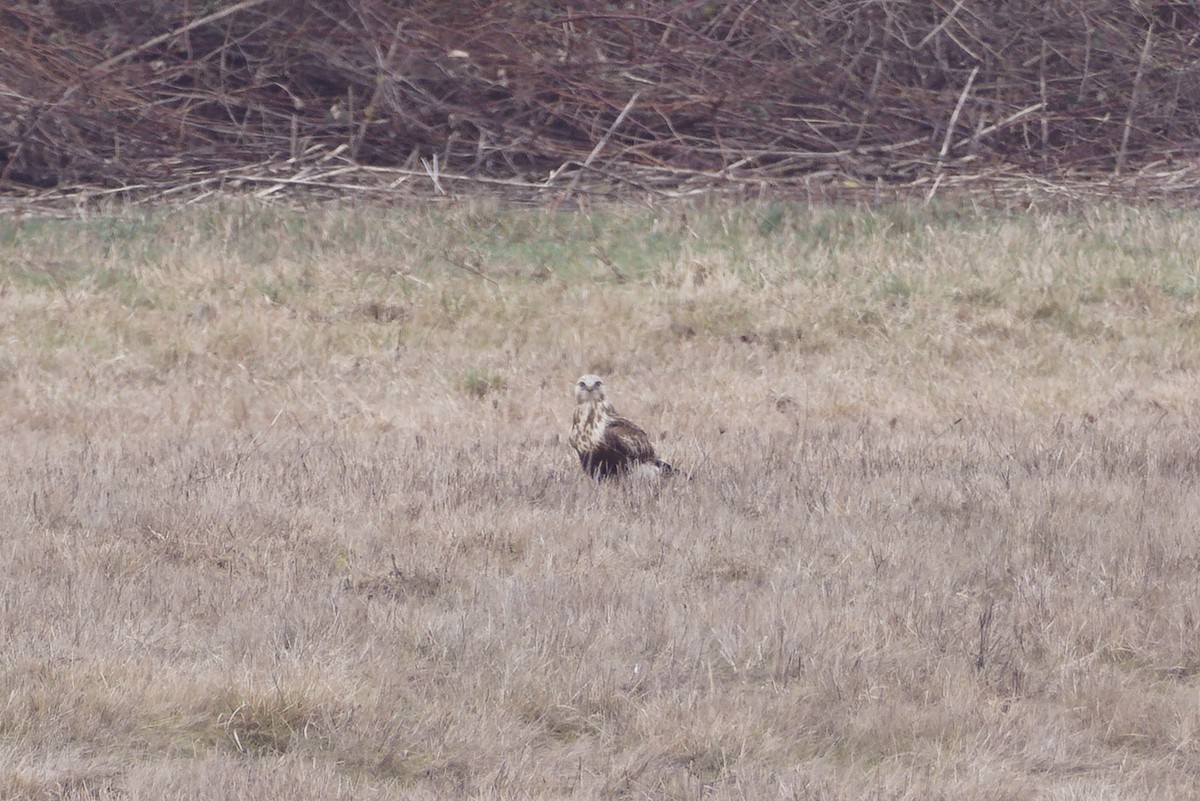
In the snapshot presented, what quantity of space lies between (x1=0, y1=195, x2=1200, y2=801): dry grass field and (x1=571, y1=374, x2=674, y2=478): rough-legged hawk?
0.42ft

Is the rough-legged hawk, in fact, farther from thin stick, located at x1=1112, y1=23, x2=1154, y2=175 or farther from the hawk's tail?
thin stick, located at x1=1112, y1=23, x2=1154, y2=175

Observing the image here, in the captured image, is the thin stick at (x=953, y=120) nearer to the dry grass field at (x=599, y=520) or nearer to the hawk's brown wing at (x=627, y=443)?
the dry grass field at (x=599, y=520)

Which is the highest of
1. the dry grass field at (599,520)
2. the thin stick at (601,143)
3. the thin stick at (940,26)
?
the thin stick at (940,26)

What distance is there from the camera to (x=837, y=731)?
14.3 feet

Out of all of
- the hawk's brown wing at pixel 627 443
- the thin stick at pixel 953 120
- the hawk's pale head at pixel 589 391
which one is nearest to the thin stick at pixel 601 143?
the thin stick at pixel 953 120

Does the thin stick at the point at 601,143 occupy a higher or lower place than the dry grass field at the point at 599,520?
higher

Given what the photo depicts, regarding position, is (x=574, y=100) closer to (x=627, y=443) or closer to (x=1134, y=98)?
(x=1134, y=98)

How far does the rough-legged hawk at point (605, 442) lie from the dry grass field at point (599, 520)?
5.1 inches

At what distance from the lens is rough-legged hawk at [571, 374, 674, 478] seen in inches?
285

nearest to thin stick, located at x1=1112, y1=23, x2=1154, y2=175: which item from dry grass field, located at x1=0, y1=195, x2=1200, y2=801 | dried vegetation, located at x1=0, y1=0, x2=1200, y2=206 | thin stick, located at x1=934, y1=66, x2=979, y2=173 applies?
dried vegetation, located at x1=0, y1=0, x2=1200, y2=206

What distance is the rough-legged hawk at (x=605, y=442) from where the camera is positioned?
7.24 m

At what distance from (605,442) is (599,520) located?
2.84ft

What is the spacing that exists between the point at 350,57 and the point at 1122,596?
12187 millimetres

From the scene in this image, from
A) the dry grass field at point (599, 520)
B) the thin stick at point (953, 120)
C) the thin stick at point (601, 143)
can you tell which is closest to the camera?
the dry grass field at point (599, 520)
